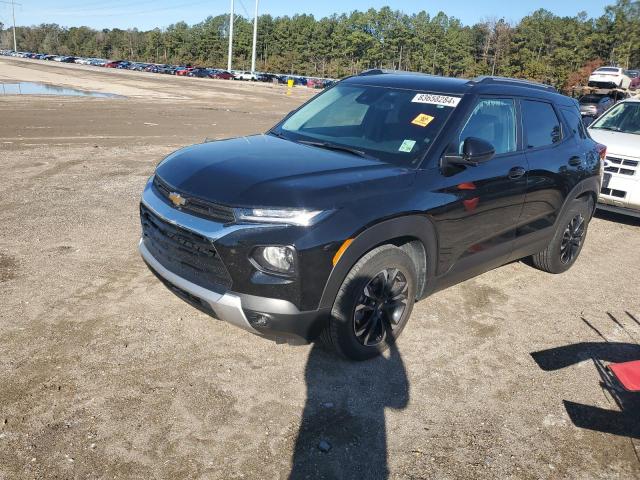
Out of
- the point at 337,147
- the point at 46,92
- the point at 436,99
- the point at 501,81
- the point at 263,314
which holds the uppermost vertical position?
the point at 501,81

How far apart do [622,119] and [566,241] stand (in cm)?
426

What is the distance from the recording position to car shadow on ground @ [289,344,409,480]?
278cm

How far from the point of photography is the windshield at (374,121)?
3.91 m

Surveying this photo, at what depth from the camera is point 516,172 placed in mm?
4367

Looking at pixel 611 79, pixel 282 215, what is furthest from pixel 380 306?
pixel 611 79

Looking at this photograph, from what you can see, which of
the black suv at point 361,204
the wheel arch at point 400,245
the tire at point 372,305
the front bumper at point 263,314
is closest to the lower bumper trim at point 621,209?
the black suv at point 361,204

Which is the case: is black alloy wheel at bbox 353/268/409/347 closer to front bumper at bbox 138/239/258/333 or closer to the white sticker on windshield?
front bumper at bbox 138/239/258/333

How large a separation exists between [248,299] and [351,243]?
27.1 inches

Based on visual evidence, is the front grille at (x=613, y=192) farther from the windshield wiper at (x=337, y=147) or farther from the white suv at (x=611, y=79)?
the white suv at (x=611, y=79)

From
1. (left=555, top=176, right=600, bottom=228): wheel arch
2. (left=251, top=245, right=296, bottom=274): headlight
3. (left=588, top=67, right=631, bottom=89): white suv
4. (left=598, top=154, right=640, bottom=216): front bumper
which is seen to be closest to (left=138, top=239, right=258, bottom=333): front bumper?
(left=251, top=245, right=296, bottom=274): headlight

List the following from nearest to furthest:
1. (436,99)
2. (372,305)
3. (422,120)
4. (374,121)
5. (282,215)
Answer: (282,215)
(372,305)
(422,120)
(436,99)
(374,121)

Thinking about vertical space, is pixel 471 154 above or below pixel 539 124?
below

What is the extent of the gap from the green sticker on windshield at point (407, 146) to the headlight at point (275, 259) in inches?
53.2

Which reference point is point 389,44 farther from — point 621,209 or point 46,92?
point 621,209
